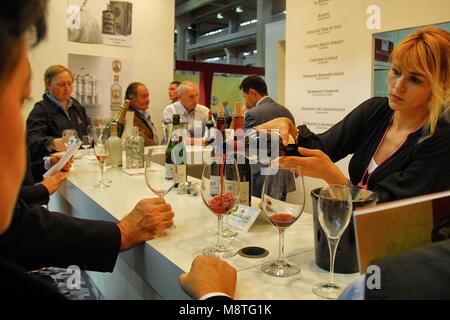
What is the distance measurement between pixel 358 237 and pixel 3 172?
536 mm

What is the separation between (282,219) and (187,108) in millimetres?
4559

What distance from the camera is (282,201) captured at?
105cm

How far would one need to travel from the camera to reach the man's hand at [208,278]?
84cm

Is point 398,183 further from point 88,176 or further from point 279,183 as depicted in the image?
point 88,176

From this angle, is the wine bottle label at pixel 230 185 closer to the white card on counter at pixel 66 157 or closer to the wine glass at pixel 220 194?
the wine glass at pixel 220 194

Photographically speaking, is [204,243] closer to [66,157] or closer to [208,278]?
[208,278]

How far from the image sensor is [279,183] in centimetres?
106

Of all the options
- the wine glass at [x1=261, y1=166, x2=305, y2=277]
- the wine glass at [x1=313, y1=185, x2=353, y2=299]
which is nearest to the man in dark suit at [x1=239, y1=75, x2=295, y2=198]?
the wine glass at [x1=261, y1=166, x2=305, y2=277]

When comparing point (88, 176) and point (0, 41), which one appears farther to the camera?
point (88, 176)

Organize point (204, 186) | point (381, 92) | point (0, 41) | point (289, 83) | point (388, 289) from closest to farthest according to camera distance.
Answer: point (0, 41) < point (388, 289) < point (204, 186) < point (381, 92) < point (289, 83)

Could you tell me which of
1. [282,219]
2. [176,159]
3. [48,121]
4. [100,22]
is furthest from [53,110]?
[282,219]

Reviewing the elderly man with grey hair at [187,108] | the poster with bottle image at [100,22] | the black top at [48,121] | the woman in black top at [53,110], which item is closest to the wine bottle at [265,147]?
the black top at [48,121]

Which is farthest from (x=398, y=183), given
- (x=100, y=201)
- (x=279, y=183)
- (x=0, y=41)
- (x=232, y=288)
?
(x=0, y=41)

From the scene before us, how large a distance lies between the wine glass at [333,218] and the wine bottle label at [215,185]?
0.36 m
